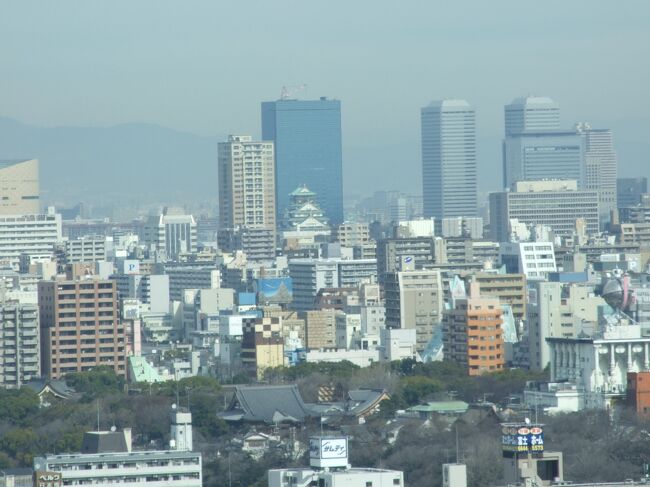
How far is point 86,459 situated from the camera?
47.6 m

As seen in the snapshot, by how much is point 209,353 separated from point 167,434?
92.6ft

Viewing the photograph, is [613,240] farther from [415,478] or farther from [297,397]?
[415,478]

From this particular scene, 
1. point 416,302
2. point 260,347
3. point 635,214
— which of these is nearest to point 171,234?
point 635,214

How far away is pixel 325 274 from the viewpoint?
127m

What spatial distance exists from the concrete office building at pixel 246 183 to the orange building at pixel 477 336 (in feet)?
315

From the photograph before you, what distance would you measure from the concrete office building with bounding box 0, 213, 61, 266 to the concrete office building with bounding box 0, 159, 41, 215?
11150mm

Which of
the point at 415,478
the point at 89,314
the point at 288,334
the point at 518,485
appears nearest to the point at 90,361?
the point at 89,314

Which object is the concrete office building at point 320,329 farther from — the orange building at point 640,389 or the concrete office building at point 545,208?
the concrete office building at point 545,208

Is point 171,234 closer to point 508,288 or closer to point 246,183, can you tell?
point 246,183

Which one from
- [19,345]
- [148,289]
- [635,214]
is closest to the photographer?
[19,345]

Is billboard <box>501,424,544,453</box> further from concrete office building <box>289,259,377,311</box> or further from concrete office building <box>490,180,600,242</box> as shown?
concrete office building <box>490,180,600,242</box>

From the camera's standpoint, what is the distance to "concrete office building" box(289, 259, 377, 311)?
12556 cm

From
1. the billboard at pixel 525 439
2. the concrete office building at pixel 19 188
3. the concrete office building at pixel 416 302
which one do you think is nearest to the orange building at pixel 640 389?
the billboard at pixel 525 439

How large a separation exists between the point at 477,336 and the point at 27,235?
7445 cm
